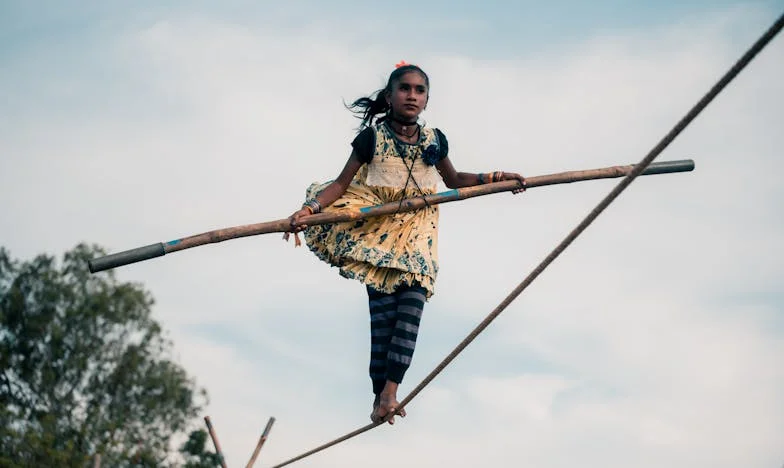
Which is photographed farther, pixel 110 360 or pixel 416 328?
pixel 110 360

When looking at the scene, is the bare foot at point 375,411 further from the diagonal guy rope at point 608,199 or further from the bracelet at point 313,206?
the bracelet at point 313,206

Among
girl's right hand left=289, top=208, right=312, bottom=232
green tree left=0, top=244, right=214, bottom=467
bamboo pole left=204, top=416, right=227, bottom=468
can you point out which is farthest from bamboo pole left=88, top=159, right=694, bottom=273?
green tree left=0, top=244, right=214, bottom=467

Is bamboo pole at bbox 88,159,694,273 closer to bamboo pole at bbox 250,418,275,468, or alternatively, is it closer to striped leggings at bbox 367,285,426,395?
striped leggings at bbox 367,285,426,395

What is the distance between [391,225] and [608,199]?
57.5 inches

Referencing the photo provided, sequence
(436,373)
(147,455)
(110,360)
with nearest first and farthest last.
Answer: (436,373), (147,455), (110,360)

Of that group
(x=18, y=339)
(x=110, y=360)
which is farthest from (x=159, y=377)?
(x=18, y=339)

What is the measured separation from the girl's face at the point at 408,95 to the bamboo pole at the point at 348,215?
1.40ft

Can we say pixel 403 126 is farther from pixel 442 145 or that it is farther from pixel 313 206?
pixel 313 206

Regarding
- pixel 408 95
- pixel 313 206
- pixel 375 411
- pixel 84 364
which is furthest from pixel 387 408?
pixel 84 364

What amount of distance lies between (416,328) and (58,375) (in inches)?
859

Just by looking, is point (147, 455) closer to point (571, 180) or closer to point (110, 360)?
point (110, 360)

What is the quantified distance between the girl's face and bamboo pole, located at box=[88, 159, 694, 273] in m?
0.43

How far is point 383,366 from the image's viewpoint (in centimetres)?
534

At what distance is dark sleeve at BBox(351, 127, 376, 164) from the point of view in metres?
5.36
